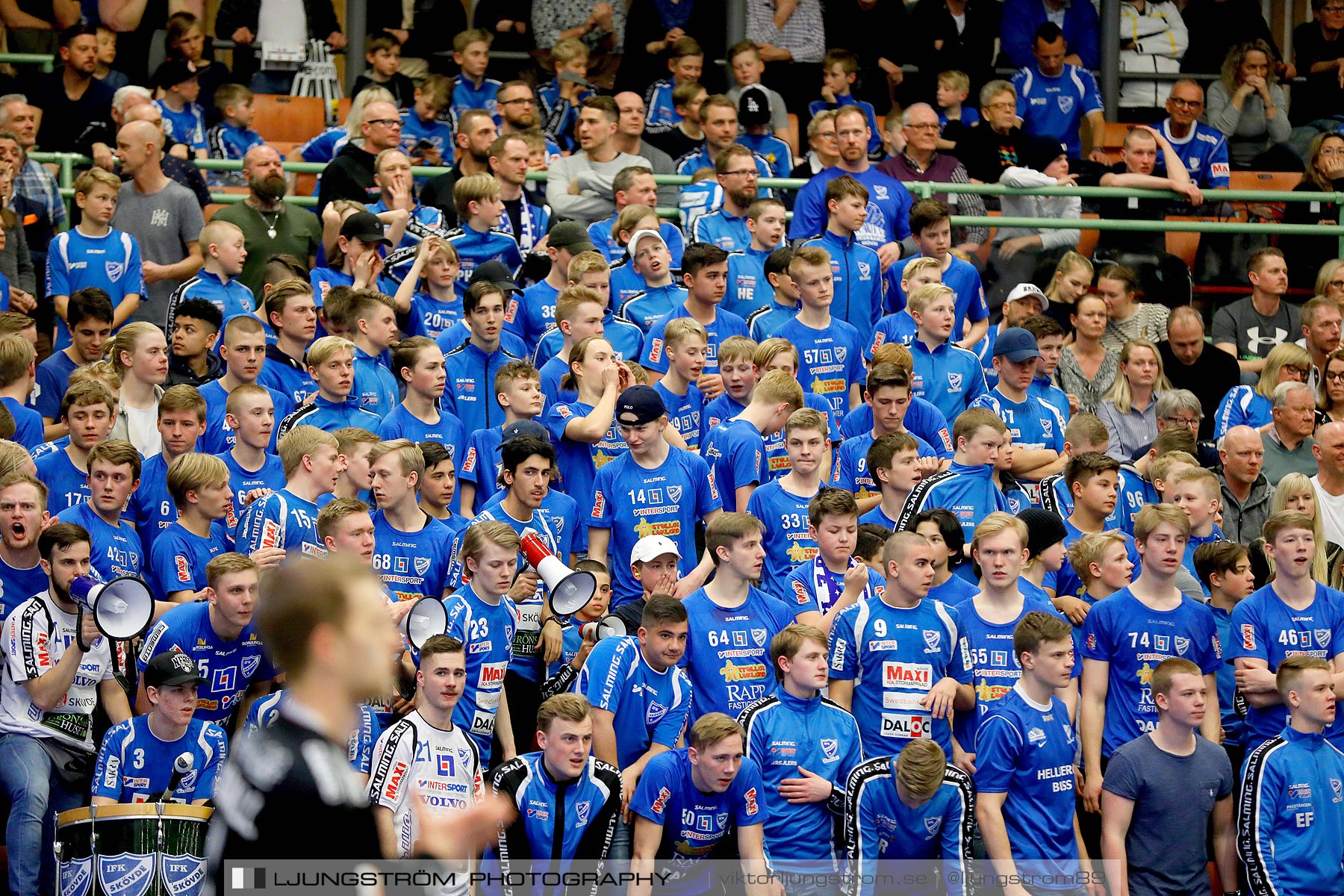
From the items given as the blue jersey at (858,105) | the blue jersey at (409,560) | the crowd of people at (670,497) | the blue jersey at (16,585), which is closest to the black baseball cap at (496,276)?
the crowd of people at (670,497)

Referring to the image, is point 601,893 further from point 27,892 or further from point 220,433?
point 220,433

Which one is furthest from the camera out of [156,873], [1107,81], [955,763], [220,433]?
[1107,81]

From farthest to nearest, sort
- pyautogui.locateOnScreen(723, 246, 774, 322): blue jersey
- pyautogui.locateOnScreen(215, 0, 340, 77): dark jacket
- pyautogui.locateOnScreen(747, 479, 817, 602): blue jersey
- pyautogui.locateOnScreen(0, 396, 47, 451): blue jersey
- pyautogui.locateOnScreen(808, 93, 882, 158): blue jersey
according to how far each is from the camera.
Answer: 1. pyautogui.locateOnScreen(808, 93, 882, 158): blue jersey
2. pyautogui.locateOnScreen(215, 0, 340, 77): dark jacket
3. pyautogui.locateOnScreen(723, 246, 774, 322): blue jersey
4. pyautogui.locateOnScreen(0, 396, 47, 451): blue jersey
5. pyautogui.locateOnScreen(747, 479, 817, 602): blue jersey

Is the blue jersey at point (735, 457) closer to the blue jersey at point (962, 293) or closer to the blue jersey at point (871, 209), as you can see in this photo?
the blue jersey at point (962, 293)

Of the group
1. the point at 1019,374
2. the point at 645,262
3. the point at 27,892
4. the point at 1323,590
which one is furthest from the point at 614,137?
the point at 27,892

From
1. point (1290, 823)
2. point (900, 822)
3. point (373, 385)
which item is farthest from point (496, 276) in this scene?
point (1290, 823)

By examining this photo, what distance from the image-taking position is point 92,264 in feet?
33.7

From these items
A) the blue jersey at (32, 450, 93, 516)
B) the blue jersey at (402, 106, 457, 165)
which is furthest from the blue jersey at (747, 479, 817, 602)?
the blue jersey at (402, 106, 457, 165)

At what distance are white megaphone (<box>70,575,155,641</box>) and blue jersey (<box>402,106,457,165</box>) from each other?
7129 mm

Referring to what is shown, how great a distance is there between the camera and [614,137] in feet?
40.6

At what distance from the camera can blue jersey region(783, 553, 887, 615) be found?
7.90m

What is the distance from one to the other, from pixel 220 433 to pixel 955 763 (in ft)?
14.0

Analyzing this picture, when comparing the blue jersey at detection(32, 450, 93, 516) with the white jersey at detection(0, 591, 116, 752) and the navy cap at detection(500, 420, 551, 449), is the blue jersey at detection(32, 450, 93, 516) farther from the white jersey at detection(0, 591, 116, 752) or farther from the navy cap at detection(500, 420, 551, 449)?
the navy cap at detection(500, 420, 551, 449)

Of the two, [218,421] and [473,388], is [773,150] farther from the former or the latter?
[218,421]
